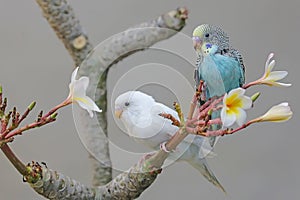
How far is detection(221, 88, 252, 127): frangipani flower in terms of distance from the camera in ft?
1.28

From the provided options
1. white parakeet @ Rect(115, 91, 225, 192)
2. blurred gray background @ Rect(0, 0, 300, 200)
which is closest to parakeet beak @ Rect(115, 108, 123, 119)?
white parakeet @ Rect(115, 91, 225, 192)

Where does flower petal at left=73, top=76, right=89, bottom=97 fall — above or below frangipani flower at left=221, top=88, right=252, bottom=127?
above

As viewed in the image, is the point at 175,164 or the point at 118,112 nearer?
the point at 118,112

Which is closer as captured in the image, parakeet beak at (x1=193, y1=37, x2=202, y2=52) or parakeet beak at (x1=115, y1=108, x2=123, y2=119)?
parakeet beak at (x1=193, y1=37, x2=202, y2=52)

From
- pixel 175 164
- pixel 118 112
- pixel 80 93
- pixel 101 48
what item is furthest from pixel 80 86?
pixel 175 164

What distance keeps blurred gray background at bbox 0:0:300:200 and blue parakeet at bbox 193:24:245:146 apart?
2.50ft

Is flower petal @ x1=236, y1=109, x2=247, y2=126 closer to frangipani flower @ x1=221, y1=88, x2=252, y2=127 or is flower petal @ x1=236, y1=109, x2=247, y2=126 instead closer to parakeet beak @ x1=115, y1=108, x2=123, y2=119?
frangipani flower @ x1=221, y1=88, x2=252, y2=127

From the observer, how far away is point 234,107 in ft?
1.31

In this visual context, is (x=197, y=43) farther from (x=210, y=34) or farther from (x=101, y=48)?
(x=101, y=48)

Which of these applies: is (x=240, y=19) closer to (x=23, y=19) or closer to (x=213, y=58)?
(x=23, y=19)

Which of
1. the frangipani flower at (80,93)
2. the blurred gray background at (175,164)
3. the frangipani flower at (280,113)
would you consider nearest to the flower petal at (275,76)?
→ the frangipani flower at (280,113)

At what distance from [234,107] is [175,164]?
2.91 ft

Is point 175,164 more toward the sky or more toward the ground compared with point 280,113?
more toward the ground

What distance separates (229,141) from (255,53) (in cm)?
23
